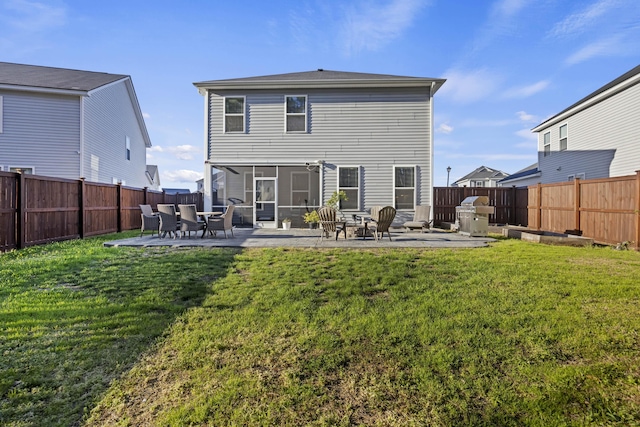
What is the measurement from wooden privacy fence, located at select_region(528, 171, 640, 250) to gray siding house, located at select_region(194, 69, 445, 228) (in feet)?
Answer: 14.4

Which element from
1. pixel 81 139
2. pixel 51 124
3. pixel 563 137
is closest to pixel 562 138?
pixel 563 137

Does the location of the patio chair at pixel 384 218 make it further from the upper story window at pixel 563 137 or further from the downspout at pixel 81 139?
the upper story window at pixel 563 137

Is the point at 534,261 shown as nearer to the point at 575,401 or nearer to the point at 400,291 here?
the point at 400,291

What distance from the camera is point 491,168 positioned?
40594mm

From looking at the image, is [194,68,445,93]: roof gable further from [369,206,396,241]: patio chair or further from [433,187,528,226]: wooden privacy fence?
[369,206,396,241]: patio chair

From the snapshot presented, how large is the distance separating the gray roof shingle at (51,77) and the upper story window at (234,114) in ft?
21.6

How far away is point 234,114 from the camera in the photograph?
45.0 feet

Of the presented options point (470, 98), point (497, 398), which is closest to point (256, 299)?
point (497, 398)

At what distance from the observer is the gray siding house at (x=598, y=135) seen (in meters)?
13.1

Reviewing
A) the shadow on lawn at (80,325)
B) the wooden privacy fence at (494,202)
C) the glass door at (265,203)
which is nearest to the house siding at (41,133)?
the glass door at (265,203)

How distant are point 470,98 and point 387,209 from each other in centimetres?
937

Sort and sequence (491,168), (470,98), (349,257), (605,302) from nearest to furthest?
(605,302), (349,257), (470,98), (491,168)

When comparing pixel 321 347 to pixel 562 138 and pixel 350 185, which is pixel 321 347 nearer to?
pixel 350 185

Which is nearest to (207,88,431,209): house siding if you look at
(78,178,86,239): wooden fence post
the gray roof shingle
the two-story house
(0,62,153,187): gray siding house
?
(78,178,86,239): wooden fence post
